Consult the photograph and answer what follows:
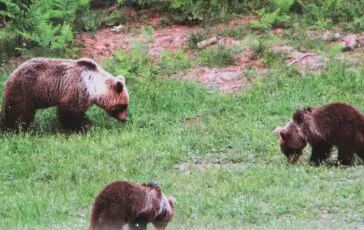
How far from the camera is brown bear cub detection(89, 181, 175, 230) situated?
25.1 feet

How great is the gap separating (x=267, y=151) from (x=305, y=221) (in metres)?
3.20

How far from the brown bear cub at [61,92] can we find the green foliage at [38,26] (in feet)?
8.55

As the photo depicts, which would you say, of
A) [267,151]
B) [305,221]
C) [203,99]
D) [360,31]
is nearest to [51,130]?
[203,99]

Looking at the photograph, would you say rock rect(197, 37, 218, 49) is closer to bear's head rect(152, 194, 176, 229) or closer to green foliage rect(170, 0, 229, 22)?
green foliage rect(170, 0, 229, 22)

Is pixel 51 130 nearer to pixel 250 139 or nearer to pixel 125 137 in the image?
pixel 125 137

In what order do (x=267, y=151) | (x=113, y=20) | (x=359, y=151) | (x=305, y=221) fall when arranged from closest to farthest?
1. (x=305, y=221)
2. (x=359, y=151)
3. (x=267, y=151)
4. (x=113, y=20)

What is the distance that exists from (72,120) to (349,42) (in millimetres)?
6175

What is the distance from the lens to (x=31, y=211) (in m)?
9.03

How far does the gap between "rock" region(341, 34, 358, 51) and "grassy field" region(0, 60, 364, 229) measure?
1.12 meters

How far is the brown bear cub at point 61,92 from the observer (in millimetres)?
13102

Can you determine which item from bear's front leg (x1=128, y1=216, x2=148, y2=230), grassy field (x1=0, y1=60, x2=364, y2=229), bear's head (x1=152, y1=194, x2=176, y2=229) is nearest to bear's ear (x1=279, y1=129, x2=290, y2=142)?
grassy field (x1=0, y1=60, x2=364, y2=229)

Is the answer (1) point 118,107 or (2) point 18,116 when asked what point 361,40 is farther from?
(2) point 18,116

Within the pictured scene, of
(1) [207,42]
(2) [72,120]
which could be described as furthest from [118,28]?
(2) [72,120]

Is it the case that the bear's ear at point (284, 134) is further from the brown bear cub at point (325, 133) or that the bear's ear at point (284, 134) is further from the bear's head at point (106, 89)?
the bear's head at point (106, 89)
